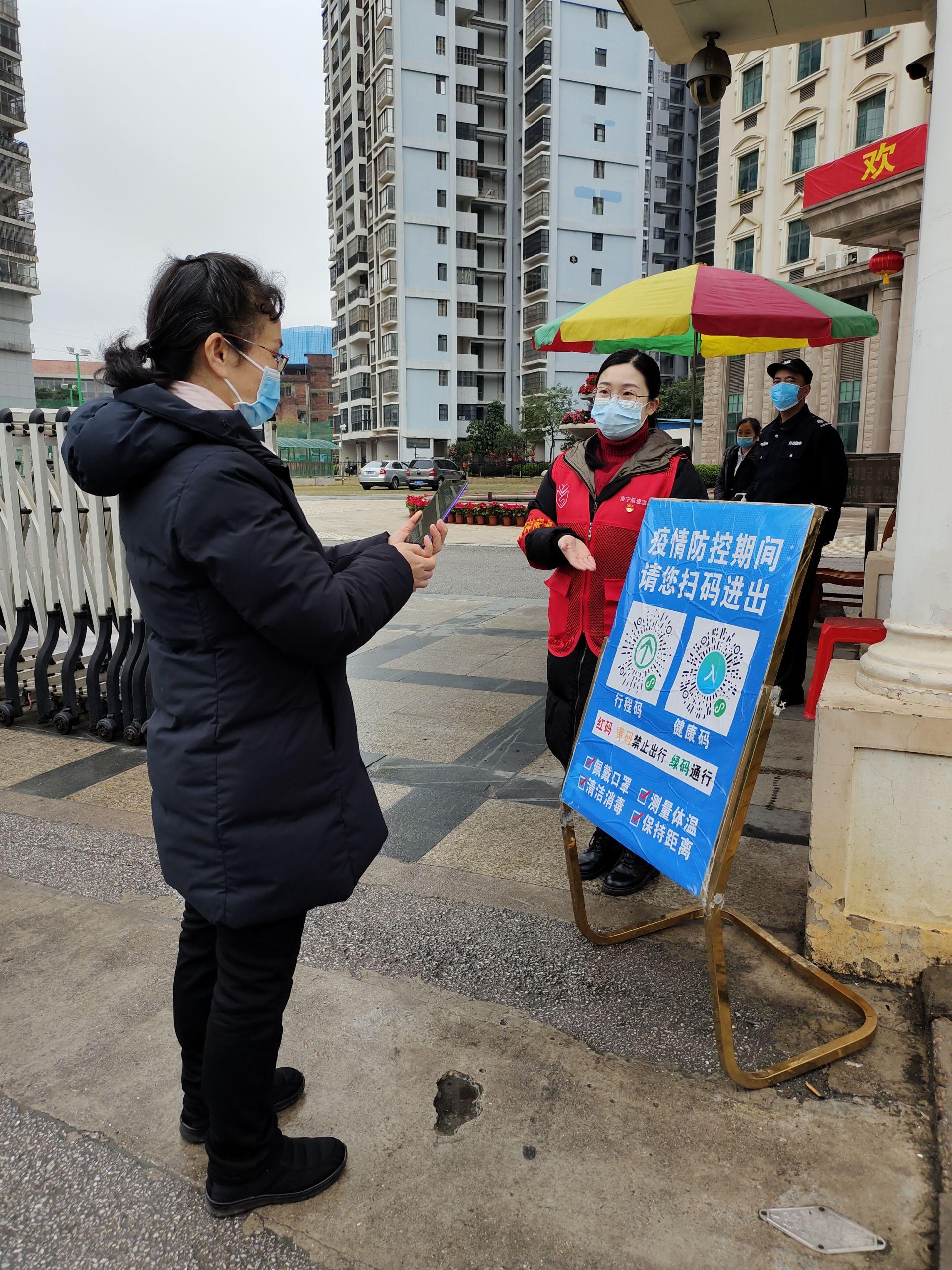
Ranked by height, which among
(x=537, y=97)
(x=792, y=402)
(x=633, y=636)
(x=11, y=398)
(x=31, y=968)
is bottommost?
(x=31, y=968)

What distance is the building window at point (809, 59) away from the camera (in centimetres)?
3084

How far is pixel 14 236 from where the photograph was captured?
156ft

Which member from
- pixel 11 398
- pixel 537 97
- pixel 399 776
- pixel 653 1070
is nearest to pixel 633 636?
pixel 653 1070

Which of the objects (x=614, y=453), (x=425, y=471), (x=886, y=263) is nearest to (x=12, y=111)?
(x=425, y=471)

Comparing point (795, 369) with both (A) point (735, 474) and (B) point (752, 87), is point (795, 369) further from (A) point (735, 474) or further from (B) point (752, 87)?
(B) point (752, 87)

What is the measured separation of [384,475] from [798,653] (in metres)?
34.5

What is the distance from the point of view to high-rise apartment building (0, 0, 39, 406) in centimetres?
4638

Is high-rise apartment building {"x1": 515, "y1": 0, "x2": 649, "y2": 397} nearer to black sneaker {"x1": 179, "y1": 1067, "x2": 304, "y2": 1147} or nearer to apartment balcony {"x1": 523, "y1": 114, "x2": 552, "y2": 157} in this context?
apartment balcony {"x1": 523, "y1": 114, "x2": 552, "y2": 157}

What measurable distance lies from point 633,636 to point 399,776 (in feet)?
7.13

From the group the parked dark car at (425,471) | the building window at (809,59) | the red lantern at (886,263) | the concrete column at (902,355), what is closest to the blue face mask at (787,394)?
the red lantern at (886,263)

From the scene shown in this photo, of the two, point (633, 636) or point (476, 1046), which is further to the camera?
point (633, 636)

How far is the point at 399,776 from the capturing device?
439 centimetres

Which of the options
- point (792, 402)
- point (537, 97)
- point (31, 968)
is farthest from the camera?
point (537, 97)

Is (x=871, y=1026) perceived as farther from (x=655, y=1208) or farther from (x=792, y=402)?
(x=792, y=402)
